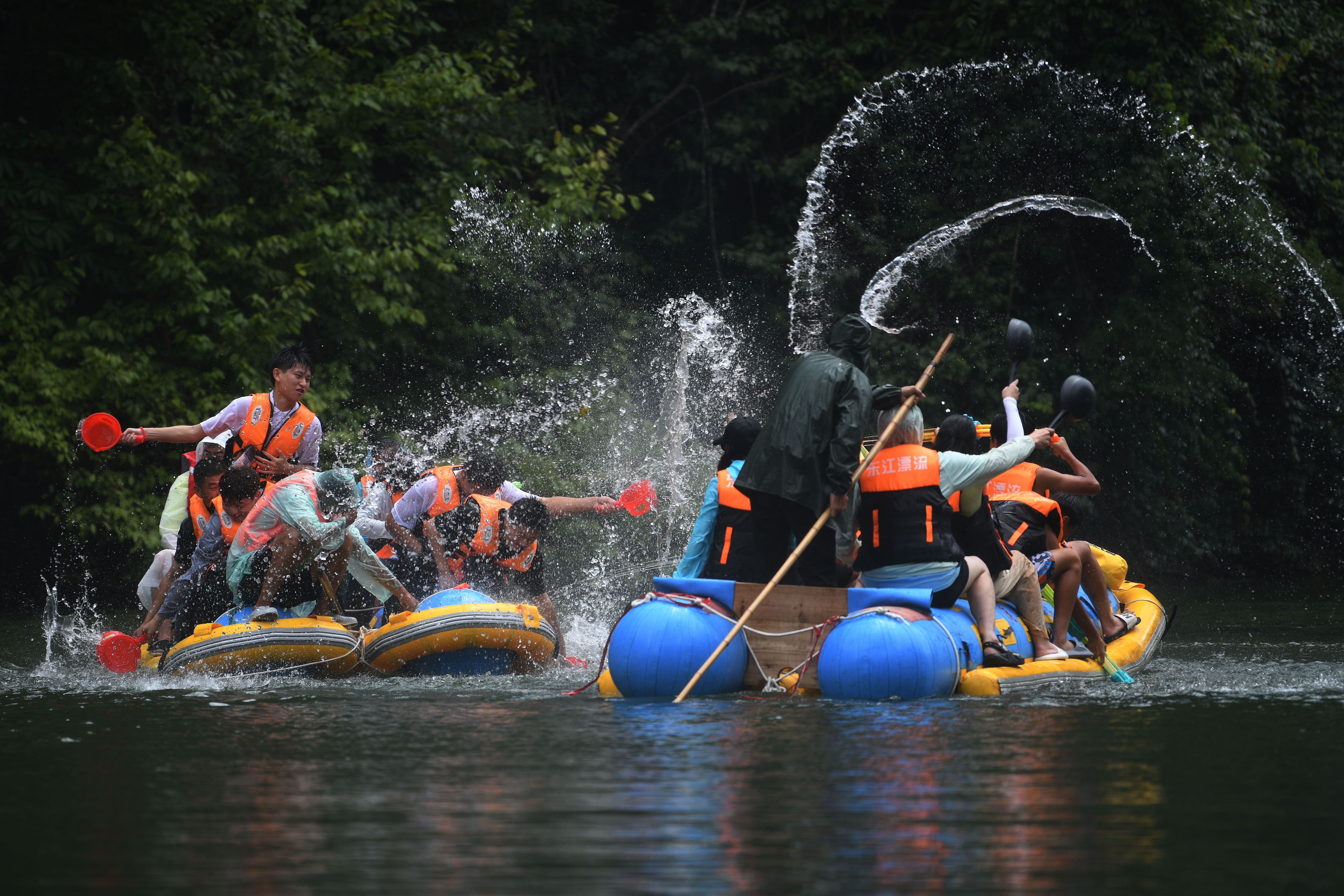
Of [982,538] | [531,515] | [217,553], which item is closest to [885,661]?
[982,538]

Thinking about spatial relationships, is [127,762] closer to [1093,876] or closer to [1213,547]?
[1093,876]

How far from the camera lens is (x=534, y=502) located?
949cm

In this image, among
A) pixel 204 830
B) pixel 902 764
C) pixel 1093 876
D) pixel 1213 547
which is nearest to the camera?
pixel 1093 876

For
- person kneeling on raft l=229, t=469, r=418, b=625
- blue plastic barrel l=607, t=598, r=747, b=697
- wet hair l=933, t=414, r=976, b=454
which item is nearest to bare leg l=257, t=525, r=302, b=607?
person kneeling on raft l=229, t=469, r=418, b=625

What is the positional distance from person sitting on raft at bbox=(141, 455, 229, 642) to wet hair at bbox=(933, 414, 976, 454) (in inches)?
164

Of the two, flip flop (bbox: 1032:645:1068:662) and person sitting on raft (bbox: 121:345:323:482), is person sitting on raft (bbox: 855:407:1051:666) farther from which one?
person sitting on raft (bbox: 121:345:323:482)

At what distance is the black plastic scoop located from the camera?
8.89 m

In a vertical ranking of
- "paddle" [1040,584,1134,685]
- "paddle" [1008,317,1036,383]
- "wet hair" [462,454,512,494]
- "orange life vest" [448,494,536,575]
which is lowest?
"paddle" [1040,584,1134,685]

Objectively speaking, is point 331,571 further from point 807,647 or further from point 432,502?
point 807,647

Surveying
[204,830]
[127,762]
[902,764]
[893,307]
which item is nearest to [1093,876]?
[902,764]

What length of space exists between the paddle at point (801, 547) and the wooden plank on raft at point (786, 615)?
4cm

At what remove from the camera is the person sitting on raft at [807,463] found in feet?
25.6

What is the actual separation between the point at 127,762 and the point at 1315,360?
18083mm

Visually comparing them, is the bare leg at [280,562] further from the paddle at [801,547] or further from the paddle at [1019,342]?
the paddle at [1019,342]
